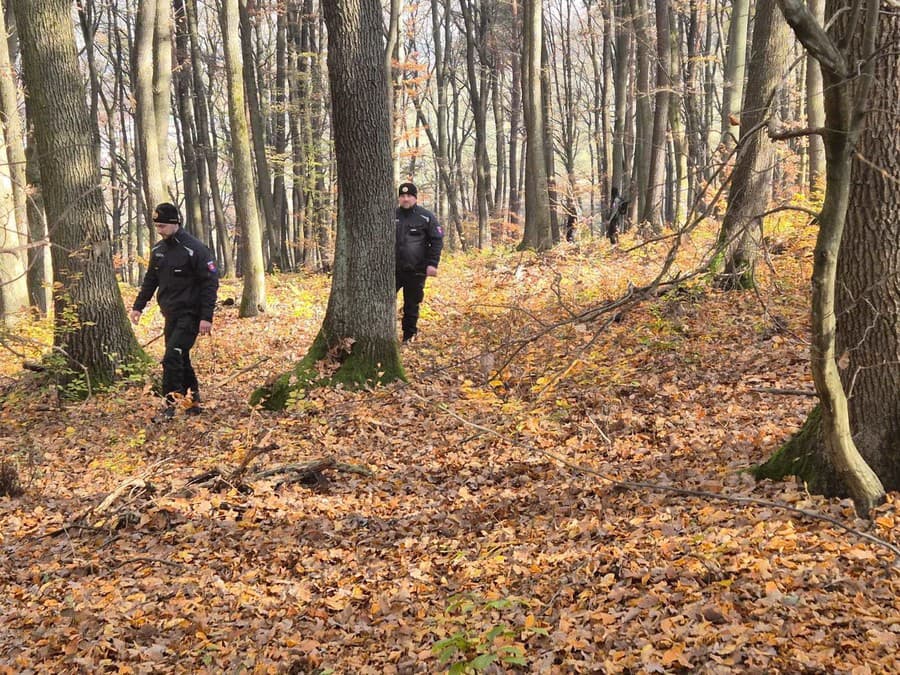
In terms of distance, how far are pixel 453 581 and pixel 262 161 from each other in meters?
19.0

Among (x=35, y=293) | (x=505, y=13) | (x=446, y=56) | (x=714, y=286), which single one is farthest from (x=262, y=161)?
(x=714, y=286)

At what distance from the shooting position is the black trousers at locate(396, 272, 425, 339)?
9352 mm

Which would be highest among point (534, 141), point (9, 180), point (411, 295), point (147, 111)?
point (147, 111)

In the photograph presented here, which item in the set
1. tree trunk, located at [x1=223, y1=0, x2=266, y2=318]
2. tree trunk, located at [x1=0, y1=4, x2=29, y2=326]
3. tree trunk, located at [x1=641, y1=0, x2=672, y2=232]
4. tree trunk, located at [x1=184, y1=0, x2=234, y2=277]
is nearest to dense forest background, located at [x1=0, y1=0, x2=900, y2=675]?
tree trunk, located at [x1=223, y1=0, x2=266, y2=318]

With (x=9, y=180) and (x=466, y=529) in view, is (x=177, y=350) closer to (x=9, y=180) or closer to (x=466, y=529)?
(x=466, y=529)

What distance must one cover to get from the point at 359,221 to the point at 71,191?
12.1 feet

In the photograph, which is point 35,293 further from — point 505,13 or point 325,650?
point 505,13

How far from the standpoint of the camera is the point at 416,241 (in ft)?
30.7

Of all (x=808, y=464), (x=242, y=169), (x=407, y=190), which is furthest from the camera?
(x=242, y=169)

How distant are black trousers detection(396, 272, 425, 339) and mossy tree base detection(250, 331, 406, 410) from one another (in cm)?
182

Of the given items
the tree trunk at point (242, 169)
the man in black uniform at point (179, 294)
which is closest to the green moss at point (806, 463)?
the man in black uniform at point (179, 294)

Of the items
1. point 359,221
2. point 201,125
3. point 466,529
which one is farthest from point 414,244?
point 201,125

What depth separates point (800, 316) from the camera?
24.8ft

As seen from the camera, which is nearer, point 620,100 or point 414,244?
point 414,244
